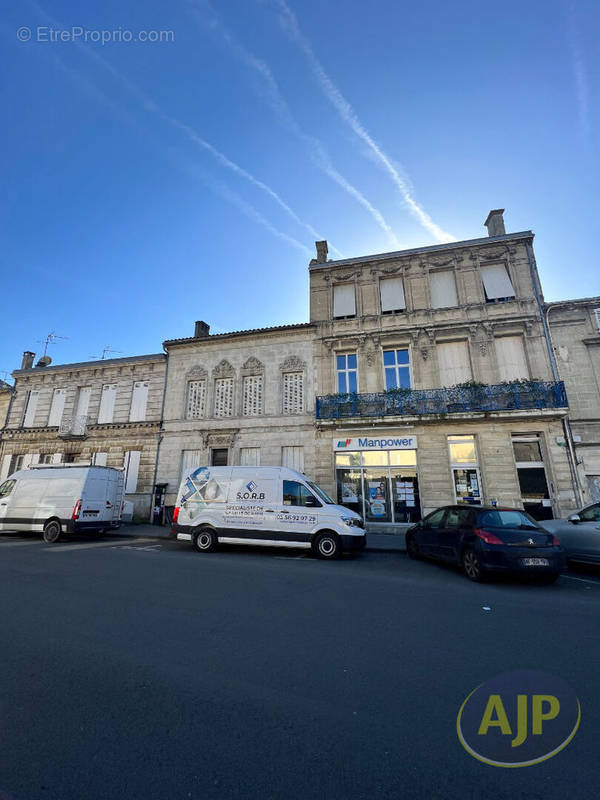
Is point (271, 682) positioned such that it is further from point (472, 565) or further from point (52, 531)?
point (52, 531)

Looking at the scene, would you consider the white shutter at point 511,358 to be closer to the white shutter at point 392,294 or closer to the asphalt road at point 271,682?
the white shutter at point 392,294

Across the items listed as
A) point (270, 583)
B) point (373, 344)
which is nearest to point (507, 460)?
point (373, 344)

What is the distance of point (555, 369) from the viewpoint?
14.5m

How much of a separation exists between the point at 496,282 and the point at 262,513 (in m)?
14.3

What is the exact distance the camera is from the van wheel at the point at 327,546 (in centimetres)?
919

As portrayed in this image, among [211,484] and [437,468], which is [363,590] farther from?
[437,468]

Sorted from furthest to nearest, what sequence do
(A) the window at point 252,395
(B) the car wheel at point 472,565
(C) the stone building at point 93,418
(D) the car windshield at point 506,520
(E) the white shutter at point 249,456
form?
1. (C) the stone building at point 93,418
2. (A) the window at point 252,395
3. (E) the white shutter at point 249,456
4. (D) the car windshield at point 506,520
5. (B) the car wheel at point 472,565

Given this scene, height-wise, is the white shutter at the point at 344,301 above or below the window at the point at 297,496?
above

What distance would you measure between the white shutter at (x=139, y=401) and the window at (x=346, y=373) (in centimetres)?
1045

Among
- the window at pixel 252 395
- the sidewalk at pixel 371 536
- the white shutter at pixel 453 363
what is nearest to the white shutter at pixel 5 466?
the sidewalk at pixel 371 536

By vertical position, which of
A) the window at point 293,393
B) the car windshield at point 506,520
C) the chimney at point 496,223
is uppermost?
the chimney at point 496,223

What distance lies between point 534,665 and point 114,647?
4197 mm

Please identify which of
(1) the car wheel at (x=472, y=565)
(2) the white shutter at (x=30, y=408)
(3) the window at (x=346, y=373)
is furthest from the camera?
(2) the white shutter at (x=30, y=408)

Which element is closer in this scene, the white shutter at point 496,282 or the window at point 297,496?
the window at point 297,496
